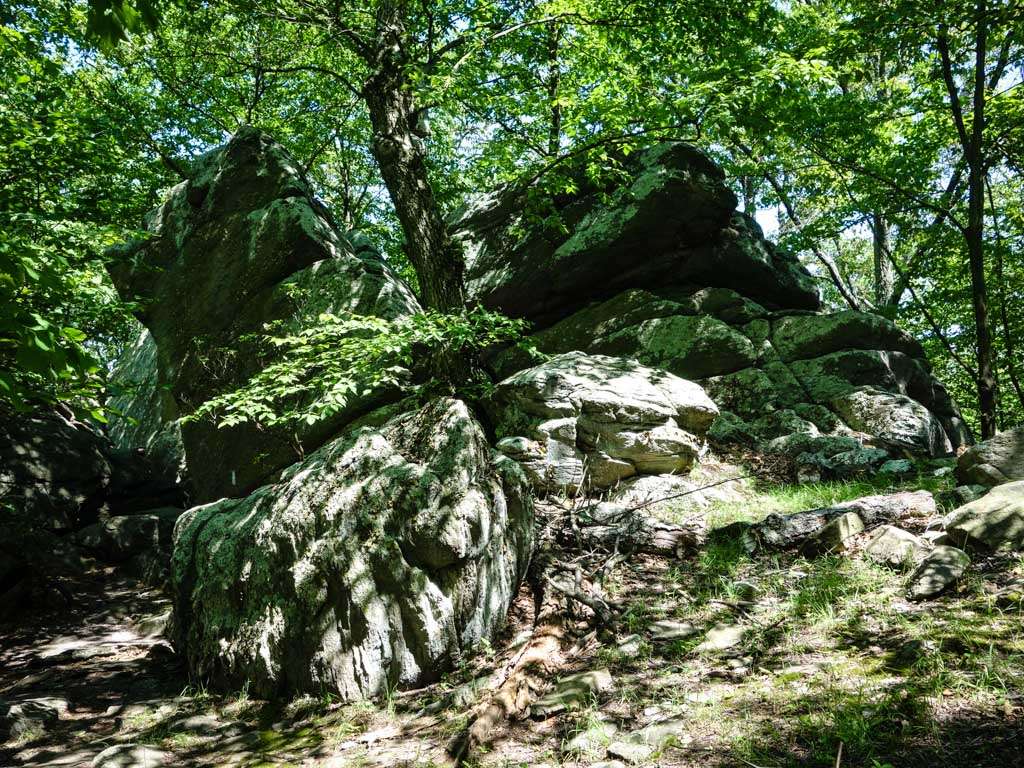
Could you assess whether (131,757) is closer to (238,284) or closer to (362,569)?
(362,569)

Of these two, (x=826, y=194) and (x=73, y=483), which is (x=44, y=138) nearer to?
(x=73, y=483)

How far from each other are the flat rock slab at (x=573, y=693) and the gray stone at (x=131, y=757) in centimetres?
251

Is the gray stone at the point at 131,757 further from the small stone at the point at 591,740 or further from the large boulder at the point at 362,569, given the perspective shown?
the small stone at the point at 591,740

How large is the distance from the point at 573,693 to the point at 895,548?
2913mm

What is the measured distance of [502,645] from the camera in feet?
16.0

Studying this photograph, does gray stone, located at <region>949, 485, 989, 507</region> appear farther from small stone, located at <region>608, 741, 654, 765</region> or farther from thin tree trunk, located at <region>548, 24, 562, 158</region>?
thin tree trunk, located at <region>548, 24, 562, 158</region>

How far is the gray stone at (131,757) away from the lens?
150 inches

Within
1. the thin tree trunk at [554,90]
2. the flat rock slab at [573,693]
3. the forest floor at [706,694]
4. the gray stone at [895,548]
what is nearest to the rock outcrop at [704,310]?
the thin tree trunk at [554,90]

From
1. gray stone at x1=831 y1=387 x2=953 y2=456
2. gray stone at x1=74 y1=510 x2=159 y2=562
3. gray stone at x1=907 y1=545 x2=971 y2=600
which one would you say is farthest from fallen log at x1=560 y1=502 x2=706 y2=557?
gray stone at x1=74 y1=510 x2=159 y2=562

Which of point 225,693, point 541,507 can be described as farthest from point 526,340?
point 225,693

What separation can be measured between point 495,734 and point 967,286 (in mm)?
16490

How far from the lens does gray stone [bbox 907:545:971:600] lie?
13.6 feet

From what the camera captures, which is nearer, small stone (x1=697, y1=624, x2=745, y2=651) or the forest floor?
the forest floor

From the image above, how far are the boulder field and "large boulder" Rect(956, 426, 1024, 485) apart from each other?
2.10m
